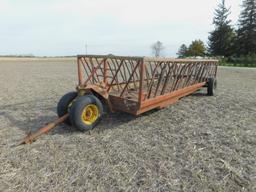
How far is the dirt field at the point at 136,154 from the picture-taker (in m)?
2.60

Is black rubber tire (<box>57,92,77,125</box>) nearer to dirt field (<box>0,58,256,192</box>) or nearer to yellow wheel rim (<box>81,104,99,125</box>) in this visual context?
dirt field (<box>0,58,256,192</box>)

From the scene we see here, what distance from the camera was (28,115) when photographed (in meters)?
5.00

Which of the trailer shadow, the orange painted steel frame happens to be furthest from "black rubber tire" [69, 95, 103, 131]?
the orange painted steel frame

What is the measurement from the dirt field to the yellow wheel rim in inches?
7.9

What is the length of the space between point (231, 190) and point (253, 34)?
4439 cm

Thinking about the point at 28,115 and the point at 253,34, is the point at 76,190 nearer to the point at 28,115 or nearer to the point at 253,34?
the point at 28,115

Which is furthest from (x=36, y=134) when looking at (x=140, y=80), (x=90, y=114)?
(x=140, y=80)

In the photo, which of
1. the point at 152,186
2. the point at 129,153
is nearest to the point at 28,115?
the point at 129,153

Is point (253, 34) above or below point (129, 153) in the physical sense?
above

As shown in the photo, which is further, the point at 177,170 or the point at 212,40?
the point at 212,40

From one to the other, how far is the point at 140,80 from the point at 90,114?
1.09 m

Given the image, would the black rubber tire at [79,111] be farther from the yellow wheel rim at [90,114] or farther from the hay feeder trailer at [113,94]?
the yellow wheel rim at [90,114]

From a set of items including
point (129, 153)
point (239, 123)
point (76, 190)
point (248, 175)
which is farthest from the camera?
point (239, 123)

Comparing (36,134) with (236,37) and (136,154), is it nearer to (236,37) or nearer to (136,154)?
(136,154)
